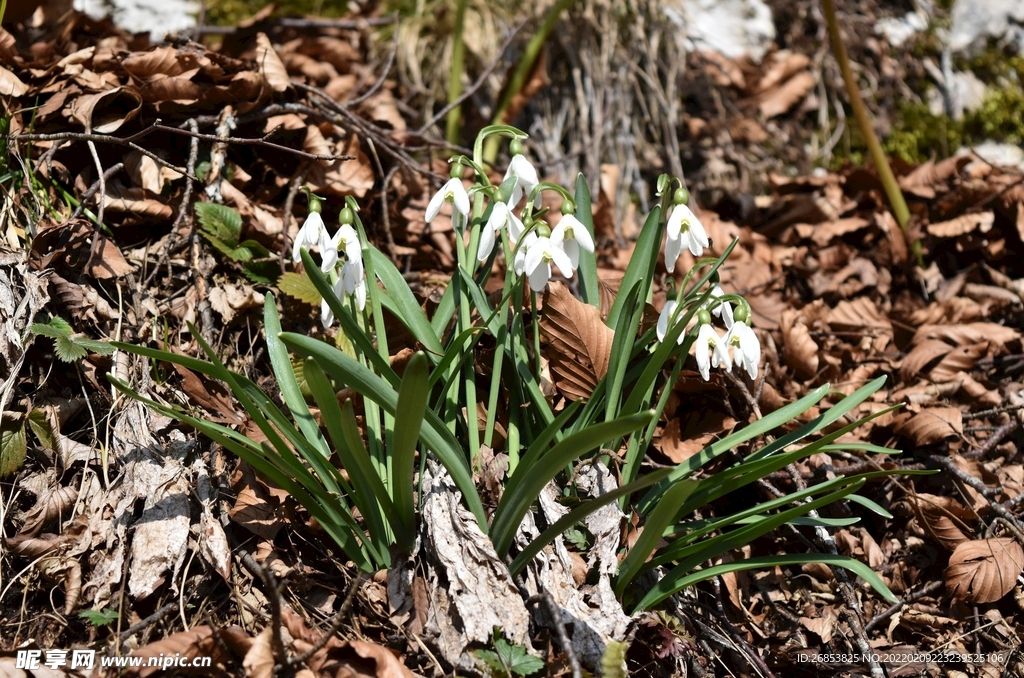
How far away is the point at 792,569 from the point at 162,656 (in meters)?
1.55

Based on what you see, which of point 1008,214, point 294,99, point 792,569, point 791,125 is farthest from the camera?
point 791,125

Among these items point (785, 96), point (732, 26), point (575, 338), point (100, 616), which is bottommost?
point (100, 616)

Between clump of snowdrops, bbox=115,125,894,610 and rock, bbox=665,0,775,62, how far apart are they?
240cm

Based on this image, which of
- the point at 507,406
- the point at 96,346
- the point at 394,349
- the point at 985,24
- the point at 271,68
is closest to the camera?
the point at 96,346

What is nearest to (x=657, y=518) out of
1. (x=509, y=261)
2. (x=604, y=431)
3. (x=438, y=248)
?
(x=604, y=431)

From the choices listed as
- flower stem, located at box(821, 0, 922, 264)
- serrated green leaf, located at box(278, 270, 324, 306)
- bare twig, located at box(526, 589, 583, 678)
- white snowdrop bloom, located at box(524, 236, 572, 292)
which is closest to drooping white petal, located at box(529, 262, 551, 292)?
white snowdrop bloom, located at box(524, 236, 572, 292)

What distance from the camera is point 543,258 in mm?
1467

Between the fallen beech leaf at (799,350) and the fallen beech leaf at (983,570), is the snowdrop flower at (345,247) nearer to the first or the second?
the fallen beech leaf at (799,350)

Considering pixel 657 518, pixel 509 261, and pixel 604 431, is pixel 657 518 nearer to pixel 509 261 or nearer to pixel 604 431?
pixel 604 431

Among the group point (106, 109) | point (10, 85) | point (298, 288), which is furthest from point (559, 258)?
point (10, 85)

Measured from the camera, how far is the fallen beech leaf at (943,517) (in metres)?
1.95

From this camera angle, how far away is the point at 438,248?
2635mm

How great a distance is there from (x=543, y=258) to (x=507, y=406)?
54 cm

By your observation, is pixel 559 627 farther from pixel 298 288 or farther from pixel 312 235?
pixel 298 288
